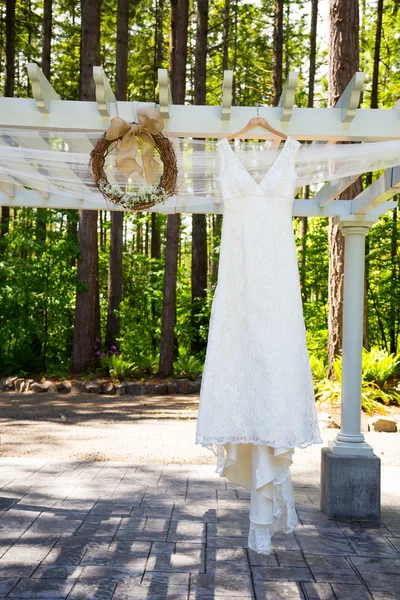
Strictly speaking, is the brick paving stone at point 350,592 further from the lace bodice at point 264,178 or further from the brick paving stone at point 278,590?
the lace bodice at point 264,178

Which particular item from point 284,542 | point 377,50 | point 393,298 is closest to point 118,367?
point 393,298

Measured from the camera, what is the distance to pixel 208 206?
4484 mm

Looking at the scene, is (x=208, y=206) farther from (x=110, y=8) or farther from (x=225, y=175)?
(x=110, y=8)

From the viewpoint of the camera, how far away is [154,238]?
1700cm

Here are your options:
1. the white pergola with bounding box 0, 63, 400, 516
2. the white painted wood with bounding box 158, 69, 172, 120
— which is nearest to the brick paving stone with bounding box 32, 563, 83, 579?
the white pergola with bounding box 0, 63, 400, 516

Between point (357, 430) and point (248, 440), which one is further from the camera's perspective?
point (357, 430)

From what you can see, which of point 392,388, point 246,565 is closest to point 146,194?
point 246,565

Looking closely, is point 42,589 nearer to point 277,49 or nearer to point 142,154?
point 142,154

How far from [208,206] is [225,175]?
1621 mm

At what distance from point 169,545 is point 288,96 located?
7.89 ft

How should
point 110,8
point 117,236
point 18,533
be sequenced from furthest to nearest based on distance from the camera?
point 110,8 → point 117,236 → point 18,533

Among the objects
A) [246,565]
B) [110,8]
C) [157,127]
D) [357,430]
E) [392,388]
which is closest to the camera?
[157,127]

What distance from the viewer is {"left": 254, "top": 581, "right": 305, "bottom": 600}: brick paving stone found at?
9.41ft

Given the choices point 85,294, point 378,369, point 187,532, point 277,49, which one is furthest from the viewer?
point 277,49
